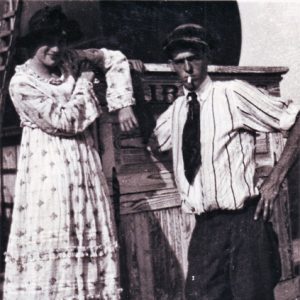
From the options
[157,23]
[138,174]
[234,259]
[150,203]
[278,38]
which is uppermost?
[157,23]

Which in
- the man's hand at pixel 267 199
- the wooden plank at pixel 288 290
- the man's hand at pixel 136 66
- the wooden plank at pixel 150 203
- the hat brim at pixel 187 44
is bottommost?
the wooden plank at pixel 288 290

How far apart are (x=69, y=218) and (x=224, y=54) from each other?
3.02 m

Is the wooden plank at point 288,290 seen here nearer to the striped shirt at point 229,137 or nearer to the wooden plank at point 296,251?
the wooden plank at point 296,251

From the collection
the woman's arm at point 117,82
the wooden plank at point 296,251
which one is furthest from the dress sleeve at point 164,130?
the wooden plank at point 296,251

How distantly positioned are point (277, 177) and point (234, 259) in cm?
48

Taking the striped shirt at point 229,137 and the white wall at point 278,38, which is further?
the white wall at point 278,38

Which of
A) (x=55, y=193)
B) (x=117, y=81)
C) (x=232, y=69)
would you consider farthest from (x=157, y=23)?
(x=55, y=193)

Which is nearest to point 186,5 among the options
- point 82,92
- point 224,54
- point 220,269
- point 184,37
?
point 224,54

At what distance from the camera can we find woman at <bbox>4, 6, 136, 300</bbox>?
232 cm

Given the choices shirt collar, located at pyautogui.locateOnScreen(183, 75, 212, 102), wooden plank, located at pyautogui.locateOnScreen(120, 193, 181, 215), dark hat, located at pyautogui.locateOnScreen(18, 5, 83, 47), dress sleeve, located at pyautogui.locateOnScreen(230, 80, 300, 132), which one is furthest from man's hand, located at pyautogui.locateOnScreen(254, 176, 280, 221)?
dark hat, located at pyautogui.locateOnScreen(18, 5, 83, 47)

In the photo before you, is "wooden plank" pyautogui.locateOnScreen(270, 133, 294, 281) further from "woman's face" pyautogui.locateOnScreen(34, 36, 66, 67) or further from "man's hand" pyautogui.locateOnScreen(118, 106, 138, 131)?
"woman's face" pyautogui.locateOnScreen(34, 36, 66, 67)

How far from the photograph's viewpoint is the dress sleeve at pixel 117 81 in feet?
8.50

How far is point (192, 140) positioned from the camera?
8.60ft

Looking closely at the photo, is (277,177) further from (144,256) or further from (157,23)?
(157,23)
